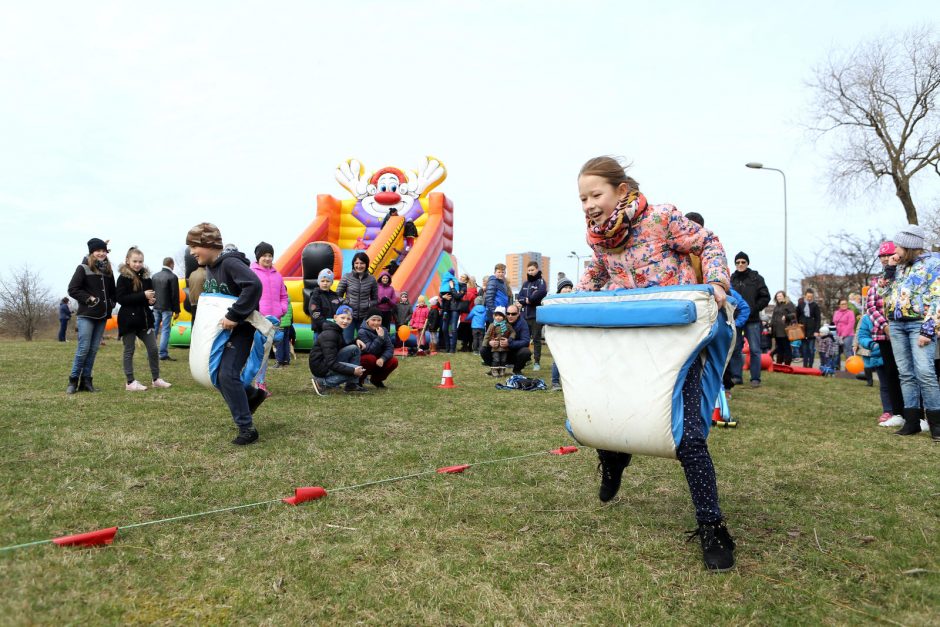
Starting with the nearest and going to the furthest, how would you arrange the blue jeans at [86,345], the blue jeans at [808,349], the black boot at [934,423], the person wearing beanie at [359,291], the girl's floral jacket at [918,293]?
the girl's floral jacket at [918,293] → the black boot at [934,423] → the blue jeans at [86,345] → the person wearing beanie at [359,291] → the blue jeans at [808,349]

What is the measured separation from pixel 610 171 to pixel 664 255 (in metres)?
0.47

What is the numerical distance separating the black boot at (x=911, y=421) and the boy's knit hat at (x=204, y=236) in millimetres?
6144

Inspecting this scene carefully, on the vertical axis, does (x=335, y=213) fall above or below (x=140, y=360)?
above

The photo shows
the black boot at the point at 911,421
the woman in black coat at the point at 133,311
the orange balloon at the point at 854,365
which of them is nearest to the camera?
the black boot at the point at 911,421

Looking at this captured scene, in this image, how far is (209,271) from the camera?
192 inches

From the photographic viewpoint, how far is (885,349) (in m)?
6.16

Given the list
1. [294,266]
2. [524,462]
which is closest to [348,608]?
[524,462]

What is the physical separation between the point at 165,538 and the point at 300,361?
29.4 feet

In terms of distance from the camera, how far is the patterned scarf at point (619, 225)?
2889 millimetres

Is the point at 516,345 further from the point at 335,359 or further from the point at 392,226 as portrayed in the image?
the point at 392,226

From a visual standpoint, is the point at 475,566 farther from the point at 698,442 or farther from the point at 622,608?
the point at 698,442

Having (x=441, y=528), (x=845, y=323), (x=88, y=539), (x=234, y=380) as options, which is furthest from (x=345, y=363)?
(x=845, y=323)

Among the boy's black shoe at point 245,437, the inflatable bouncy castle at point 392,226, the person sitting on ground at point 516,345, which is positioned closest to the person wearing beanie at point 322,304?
the person sitting on ground at point 516,345

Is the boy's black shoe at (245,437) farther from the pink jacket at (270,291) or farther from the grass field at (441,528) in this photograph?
the pink jacket at (270,291)
